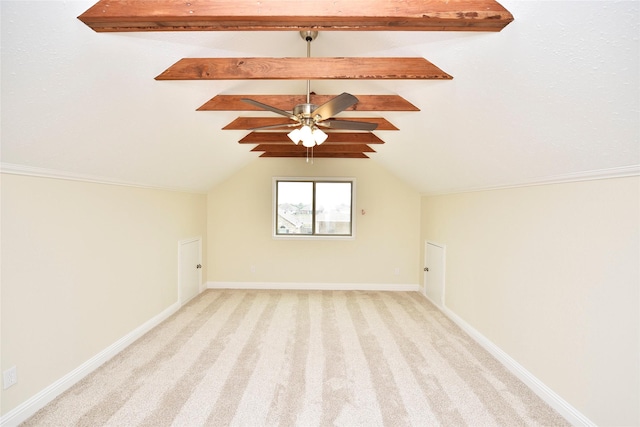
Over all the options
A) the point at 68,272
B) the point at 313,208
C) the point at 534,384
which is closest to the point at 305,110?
the point at 68,272

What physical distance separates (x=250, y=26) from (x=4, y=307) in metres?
2.30

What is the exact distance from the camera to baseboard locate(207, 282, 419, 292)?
207 inches

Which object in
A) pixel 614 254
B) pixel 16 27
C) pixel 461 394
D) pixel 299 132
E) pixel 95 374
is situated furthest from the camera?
pixel 95 374

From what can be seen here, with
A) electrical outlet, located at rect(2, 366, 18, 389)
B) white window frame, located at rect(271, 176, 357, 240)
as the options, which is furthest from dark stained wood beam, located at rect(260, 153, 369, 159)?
electrical outlet, located at rect(2, 366, 18, 389)

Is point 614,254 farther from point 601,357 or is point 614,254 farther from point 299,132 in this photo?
point 299,132

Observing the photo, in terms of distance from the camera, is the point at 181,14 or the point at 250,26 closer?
the point at 181,14

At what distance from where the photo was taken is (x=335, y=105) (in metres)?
1.86

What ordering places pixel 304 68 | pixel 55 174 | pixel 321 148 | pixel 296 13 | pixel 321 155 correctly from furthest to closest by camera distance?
pixel 321 155 < pixel 321 148 < pixel 55 174 < pixel 304 68 < pixel 296 13

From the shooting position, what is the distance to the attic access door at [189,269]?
430cm

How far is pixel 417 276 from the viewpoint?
5258mm

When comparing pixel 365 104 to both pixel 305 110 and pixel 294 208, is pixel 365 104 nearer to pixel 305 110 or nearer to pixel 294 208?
pixel 305 110

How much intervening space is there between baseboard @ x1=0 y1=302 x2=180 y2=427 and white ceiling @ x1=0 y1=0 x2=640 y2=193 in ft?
5.23

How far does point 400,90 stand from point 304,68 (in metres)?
0.85

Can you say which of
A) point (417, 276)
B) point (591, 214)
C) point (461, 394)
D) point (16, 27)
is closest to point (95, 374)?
point (16, 27)
